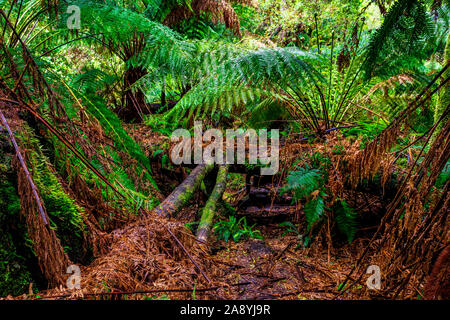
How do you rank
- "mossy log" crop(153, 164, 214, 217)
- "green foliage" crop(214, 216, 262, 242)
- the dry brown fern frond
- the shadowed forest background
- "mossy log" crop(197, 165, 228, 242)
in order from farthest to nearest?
the dry brown fern frond
"green foliage" crop(214, 216, 262, 242)
"mossy log" crop(197, 165, 228, 242)
"mossy log" crop(153, 164, 214, 217)
the shadowed forest background

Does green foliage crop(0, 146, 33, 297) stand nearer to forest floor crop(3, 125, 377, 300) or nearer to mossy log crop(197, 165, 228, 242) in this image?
forest floor crop(3, 125, 377, 300)

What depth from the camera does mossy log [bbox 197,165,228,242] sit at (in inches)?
70.9

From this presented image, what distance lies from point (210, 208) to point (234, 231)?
0.93 ft

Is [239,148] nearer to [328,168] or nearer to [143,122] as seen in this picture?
[328,168]

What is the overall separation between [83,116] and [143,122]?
173 cm

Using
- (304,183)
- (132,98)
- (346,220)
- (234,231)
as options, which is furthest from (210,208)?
(132,98)

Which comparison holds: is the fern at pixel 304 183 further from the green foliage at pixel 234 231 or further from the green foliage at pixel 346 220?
the green foliage at pixel 234 231

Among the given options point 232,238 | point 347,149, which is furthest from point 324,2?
point 232,238

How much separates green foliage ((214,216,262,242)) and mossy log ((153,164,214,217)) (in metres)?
0.38

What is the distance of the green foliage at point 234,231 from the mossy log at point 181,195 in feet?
1.25

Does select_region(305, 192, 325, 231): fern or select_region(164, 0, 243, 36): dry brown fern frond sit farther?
select_region(164, 0, 243, 36): dry brown fern frond

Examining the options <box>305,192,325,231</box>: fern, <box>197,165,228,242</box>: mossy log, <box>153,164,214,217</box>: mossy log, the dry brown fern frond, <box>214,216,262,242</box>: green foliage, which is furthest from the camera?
the dry brown fern frond

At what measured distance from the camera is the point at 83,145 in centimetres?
119

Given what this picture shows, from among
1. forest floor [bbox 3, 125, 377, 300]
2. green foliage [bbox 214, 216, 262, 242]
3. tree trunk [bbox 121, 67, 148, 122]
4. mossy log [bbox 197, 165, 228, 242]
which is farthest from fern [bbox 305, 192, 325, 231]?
tree trunk [bbox 121, 67, 148, 122]
